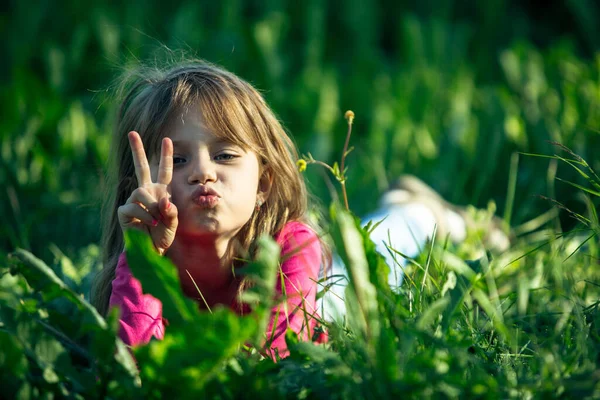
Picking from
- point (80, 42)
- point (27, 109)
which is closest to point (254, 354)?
point (27, 109)

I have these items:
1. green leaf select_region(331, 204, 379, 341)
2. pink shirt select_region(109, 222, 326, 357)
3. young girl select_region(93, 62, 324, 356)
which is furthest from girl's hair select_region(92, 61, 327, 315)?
green leaf select_region(331, 204, 379, 341)

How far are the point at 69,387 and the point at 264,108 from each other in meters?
0.85

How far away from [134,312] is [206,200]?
0.81 feet

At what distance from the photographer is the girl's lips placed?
1445 millimetres

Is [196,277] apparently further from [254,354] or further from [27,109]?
[27,109]

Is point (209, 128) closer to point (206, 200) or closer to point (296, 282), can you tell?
point (206, 200)

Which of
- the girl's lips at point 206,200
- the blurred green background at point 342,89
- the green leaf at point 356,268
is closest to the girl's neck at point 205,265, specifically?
the girl's lips at point 206,200

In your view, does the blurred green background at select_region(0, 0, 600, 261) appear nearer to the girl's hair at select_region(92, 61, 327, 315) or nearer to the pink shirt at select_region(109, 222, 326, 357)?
the girl's hair at select_region(92, 61, 327, 315)

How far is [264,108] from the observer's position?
5.63 ft

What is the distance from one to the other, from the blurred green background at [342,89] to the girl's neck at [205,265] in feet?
1.56

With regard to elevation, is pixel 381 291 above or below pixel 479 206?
above

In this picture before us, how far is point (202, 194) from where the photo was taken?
145 centimetres

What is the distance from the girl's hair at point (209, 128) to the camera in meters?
1.57

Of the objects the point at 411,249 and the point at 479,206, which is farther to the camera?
the point at 479,206
